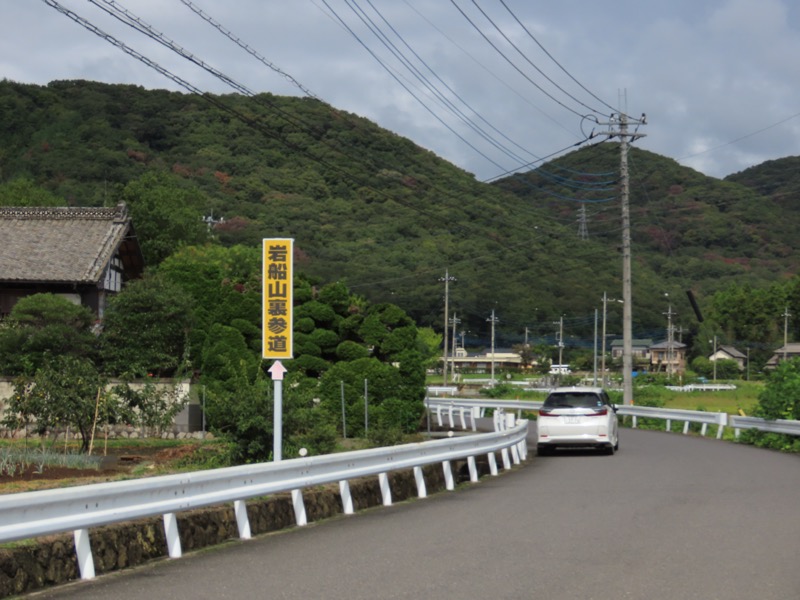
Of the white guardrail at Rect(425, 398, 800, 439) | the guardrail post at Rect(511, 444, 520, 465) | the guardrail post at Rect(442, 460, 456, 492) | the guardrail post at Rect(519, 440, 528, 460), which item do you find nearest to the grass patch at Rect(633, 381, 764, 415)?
the white guardrail at Rect(425, 398, 800, 439)

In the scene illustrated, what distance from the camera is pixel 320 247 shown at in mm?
79812

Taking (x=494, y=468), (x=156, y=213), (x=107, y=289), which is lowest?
(x=494, y=468)

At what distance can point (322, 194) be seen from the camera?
292 feet

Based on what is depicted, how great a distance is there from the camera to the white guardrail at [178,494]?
8.89 meters

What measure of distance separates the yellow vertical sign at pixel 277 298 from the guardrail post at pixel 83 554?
10199 millimetres

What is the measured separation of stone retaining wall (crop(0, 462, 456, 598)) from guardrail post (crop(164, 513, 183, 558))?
183 millimetres

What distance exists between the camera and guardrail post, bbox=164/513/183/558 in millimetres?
10906

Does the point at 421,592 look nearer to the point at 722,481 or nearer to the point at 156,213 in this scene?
the point at 722,481

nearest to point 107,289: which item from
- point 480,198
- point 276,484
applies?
point 276,484

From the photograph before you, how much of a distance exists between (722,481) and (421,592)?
12.6m

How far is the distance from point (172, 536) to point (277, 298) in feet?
30.9

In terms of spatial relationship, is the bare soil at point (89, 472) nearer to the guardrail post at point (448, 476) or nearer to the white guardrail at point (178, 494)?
the white guardrail at point (178, 494)

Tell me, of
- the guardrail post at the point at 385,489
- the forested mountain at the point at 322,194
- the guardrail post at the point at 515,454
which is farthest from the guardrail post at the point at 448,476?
the forested mountain at the point at 322,194

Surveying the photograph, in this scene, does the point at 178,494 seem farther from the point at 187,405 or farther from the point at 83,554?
the point at 187,405
